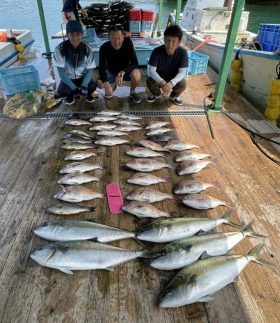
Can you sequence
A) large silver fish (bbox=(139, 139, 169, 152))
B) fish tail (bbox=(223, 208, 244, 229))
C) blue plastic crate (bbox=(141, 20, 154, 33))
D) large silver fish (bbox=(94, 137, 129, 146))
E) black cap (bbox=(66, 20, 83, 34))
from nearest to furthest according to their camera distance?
fish tail (bbox=(223, 208, 244, 229))
large silver fish (bbox=(139, 139, 169, 152))
large silver fish (bbox=(94, 137, 129, 146))
black cap (bbox=(66, 20, 83, 34))
blue plastic crate (bbox=(141, 20, 154, 33))

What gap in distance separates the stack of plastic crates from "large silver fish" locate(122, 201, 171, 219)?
216 inches

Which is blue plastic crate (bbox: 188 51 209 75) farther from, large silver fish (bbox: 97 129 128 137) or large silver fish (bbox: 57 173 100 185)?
large silver fish (bbox: 57 173 100 185)

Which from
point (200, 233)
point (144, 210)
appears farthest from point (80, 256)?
point (200, 233)

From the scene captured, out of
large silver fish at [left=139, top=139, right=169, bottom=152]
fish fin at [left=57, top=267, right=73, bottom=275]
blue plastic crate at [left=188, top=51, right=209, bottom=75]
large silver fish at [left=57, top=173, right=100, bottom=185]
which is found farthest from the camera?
blue plastic crate at [left=188, top=51, right=209, bottom=75]

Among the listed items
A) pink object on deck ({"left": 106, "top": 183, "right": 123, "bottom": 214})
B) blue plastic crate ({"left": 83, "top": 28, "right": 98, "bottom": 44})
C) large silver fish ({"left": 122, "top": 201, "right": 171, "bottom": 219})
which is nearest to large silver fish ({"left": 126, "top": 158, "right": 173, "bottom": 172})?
pink object on deck ({"left": 106, "top": 183, "right": 123, "bottom": 214})

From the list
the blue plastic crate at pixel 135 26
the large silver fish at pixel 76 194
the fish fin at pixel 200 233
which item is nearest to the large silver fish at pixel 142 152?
the large silver fish at pixel 76 194

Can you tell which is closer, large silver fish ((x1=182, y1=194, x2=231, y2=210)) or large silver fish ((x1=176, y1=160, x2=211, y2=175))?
large silver fish ((x1=182, y1=194, x2=231, y2=210))

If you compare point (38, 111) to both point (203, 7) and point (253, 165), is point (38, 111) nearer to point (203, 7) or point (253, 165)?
point (253, 165)

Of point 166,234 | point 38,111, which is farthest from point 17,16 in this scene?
point 166,234

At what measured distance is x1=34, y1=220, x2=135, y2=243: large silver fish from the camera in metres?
2.13

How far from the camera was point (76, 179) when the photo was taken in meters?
2.85

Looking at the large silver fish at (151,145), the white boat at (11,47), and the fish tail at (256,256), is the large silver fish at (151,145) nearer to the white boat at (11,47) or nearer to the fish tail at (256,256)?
the fish tail at (256,256)

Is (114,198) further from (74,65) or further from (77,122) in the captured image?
(74,65)

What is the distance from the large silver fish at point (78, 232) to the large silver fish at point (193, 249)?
0.35 meters
